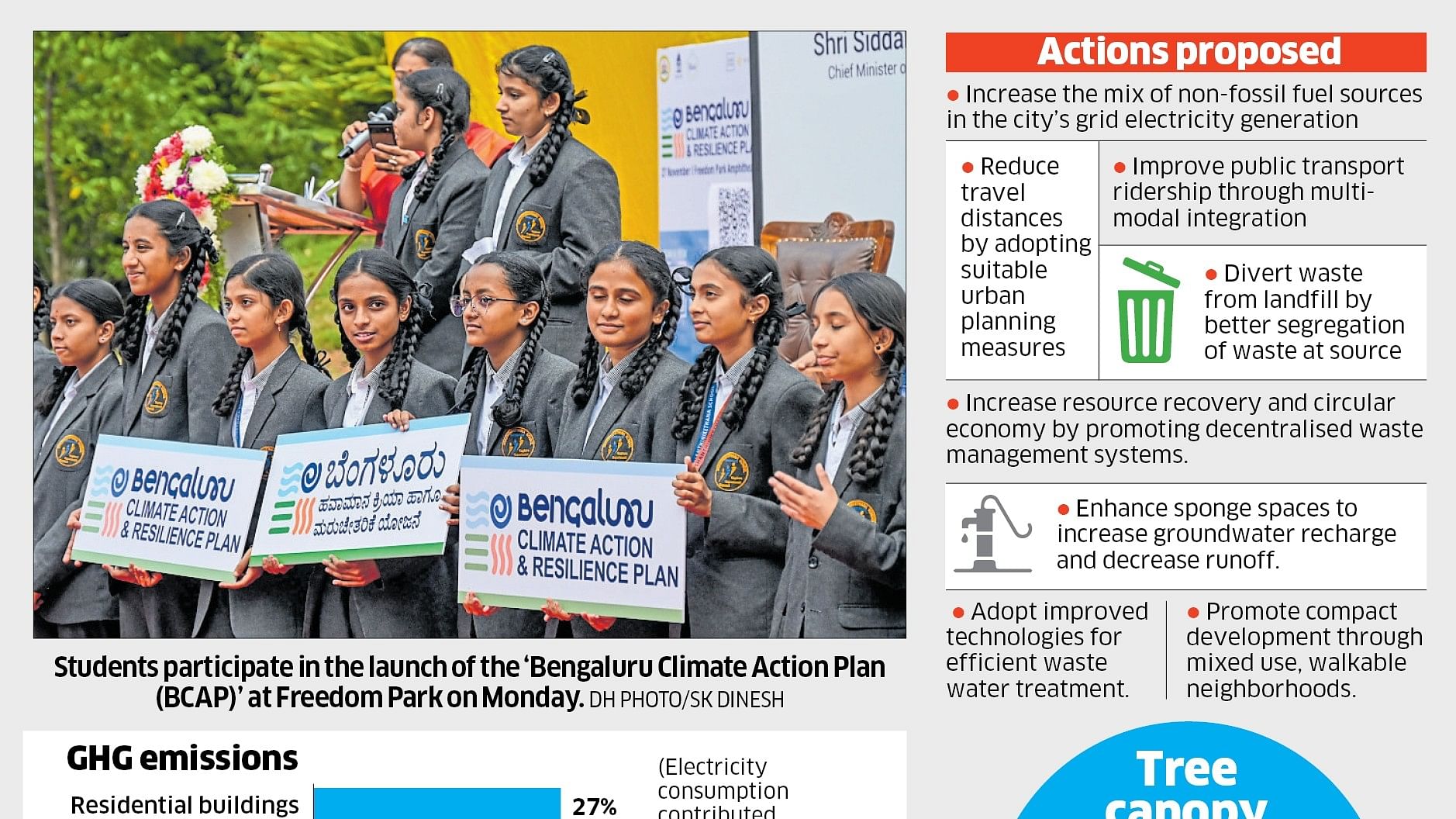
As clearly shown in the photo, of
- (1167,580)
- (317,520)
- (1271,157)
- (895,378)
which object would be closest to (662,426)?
(895,378)

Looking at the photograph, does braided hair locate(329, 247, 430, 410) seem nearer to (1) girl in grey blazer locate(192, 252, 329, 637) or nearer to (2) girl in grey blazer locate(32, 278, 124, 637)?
(1) girl in grey blazer locate(192, 252, 329, 637)

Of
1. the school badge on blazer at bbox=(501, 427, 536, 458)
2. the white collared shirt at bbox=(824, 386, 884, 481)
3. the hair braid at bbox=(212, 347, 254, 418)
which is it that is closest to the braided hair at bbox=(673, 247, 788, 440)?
the white collared shirt at bbox=(824, 386, 884, 481)

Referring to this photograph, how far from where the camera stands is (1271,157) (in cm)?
909

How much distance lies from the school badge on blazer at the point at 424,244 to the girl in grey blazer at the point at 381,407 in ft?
0.45

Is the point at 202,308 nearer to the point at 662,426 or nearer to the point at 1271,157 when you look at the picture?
the point at 662,426

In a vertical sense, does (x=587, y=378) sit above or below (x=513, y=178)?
below

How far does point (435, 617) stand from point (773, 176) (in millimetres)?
2410

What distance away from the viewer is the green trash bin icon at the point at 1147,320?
29.6ft

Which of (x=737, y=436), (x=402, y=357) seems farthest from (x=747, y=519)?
(x=402, y=357)

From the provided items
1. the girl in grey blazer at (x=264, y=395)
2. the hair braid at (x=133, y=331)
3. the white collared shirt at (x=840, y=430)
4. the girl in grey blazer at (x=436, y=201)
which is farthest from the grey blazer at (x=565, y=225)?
the hair braid at (x=133, y=331)

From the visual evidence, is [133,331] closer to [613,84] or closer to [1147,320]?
[613,84]

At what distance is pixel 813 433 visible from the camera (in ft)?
29.1

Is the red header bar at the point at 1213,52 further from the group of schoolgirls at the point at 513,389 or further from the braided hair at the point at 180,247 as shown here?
the braided hair at the point at 180,247

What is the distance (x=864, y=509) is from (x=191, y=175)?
3.50m
